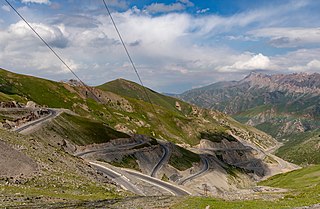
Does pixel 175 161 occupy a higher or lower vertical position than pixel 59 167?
lower

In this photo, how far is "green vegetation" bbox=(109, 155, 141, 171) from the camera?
13460cm

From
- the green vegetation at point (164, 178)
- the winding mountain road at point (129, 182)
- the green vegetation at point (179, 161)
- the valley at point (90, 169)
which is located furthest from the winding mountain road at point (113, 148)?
the green vegetation at point (164, 178)

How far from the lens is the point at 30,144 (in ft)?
223

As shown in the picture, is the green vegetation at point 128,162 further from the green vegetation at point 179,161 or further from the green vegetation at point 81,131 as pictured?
the green vegetation at point 179,161

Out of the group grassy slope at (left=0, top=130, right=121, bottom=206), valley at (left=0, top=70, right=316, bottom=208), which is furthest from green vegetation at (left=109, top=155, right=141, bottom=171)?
grassy slope at (left=0, top=130, right=121, bottom=206)

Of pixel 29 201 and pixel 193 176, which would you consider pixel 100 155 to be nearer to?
pixel 193 176

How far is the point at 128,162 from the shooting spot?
141 meters

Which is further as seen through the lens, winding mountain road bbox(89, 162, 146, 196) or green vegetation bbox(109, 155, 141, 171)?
green vegetation bbox(109, 155, 141, 171)

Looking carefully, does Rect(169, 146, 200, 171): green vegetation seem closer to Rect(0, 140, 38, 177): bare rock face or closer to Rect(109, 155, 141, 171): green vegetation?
Rect(109, 155, 141, 171): green vegetation

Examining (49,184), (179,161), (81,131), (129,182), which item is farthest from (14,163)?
(179,161)

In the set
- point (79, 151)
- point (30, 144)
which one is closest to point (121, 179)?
point (30, 144)

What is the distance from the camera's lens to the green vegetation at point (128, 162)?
13460 centimetres

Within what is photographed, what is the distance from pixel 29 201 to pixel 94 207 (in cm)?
658

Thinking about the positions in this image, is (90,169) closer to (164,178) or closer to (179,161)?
(164,178)
